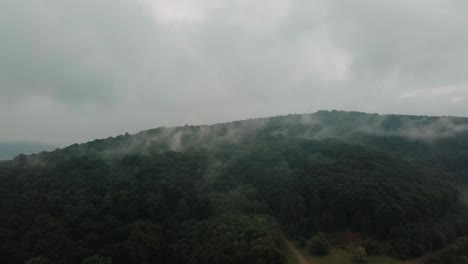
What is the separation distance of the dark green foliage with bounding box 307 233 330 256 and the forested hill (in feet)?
19.9

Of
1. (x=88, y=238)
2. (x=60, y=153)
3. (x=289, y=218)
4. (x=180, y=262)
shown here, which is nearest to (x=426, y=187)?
(x=289, y=218)

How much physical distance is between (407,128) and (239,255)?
13747cm

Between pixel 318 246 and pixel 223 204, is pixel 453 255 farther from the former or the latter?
pixel 223 204

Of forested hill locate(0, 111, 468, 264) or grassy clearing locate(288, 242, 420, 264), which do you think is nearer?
forested hill locate(0, 111, 468, 264)

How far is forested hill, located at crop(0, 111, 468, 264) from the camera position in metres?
75.6

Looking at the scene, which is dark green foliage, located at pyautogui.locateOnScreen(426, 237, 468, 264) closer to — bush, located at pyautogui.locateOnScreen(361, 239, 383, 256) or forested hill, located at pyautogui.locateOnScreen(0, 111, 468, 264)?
forested hill, located at pyautogui.locateOnScreen(0, 111, 468, 264)

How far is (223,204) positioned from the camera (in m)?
94.3

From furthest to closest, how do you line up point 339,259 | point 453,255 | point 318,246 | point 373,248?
point 318,246, point 373,248, point 339,259, point 453,255

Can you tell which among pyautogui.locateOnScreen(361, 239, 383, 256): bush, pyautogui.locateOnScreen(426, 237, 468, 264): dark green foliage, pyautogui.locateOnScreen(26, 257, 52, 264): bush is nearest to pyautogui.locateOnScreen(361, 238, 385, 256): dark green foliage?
pyautogui.locateOnScreen(361, 239, 383, 256): bush

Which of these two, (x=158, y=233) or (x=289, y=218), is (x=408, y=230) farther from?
(x=158, y=233)

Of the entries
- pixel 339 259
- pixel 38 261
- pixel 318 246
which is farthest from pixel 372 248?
pixel 38 261

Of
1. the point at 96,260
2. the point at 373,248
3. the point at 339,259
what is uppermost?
the point at 96,260

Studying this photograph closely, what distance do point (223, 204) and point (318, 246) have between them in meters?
23.7

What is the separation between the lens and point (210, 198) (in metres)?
97.3
